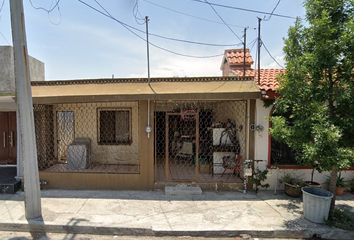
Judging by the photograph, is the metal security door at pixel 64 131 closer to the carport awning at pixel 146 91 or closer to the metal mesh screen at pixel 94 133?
the metal mesh screen at pixel 94 133

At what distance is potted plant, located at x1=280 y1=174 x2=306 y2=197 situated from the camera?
6.80 metres

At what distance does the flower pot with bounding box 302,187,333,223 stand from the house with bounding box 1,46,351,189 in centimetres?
186

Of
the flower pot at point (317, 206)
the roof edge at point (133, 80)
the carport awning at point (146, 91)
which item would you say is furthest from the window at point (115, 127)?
the flower pot at point (317, 206)

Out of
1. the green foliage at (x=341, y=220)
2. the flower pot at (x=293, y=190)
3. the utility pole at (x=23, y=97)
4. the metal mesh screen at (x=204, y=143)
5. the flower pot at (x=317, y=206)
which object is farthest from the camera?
the metal mesh screen at (x=204, y=143)

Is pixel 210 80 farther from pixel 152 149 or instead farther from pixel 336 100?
pixel 336 100

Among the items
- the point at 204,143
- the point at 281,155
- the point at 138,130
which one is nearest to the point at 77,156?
the point at 138,130

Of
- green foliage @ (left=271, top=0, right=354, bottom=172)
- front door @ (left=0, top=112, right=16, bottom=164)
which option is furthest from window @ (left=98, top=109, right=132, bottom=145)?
green foliage @ (left=271, top=0, right=354, bottom=172)

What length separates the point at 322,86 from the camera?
5305 millimetres

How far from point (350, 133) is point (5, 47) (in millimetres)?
9512

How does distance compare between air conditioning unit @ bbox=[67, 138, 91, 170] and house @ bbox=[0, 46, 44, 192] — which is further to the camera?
air conditioning unit @ bbox=[67, 138, 91, 170]

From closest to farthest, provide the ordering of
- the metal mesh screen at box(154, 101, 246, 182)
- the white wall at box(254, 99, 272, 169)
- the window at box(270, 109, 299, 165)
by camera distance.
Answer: the white wall at box(254, 99, 272, 169) < the window at box(270, 109, 299, 165) < the metal mesh screen at box(154, 101, 246, 182)

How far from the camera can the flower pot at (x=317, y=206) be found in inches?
208

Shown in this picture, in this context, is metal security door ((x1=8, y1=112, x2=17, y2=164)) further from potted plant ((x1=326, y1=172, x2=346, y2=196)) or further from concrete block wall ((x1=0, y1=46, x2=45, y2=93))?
potted plant ((x1=326, y1=172, x2=346, y2=196))

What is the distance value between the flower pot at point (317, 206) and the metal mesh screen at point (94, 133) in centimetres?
586
